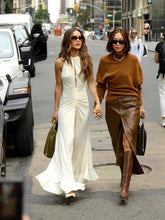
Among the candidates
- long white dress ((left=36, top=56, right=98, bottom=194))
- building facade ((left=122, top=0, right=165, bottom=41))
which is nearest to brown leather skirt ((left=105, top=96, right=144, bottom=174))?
long white dress ((left=36, top=56, right=98, bottom=194))

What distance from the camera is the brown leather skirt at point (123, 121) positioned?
469cm

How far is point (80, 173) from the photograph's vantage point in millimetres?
4789

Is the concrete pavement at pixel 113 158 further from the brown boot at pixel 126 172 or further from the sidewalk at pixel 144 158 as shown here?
the brown boot at pixel 126 172

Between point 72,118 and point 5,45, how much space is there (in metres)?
3.88

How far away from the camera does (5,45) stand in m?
8.21

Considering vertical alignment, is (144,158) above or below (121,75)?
below

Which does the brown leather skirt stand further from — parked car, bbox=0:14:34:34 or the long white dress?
parked car, bbox=0:14:34:34

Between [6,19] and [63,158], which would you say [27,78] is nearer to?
[63,158]

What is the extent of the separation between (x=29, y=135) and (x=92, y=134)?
2181 mm

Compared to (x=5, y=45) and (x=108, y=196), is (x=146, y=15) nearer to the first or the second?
(x=5, y=45)

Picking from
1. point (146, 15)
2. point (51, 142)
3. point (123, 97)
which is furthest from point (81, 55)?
point (146, 15)

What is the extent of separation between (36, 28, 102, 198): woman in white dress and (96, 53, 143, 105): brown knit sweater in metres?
0.16

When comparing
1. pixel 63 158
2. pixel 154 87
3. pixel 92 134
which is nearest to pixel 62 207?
pixel 63 158

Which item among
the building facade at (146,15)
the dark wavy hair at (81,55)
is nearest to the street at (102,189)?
the dark wavy hair at (81,55)
